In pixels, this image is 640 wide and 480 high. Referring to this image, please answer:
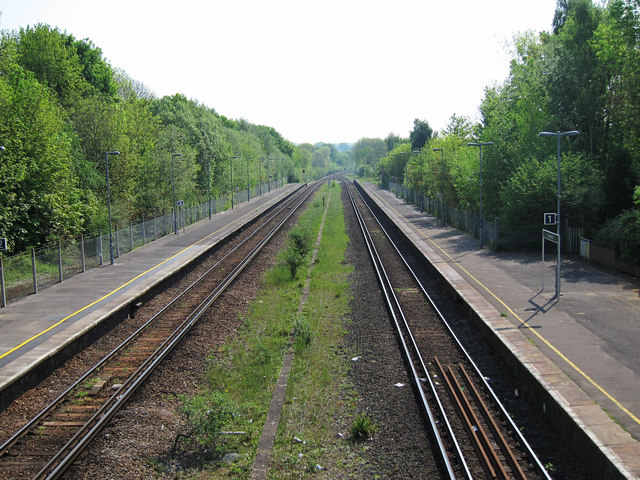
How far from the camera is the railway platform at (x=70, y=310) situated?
Result: 13562 millimetres

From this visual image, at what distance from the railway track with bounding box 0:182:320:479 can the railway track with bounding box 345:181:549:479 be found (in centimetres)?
646

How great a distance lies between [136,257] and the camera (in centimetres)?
3033

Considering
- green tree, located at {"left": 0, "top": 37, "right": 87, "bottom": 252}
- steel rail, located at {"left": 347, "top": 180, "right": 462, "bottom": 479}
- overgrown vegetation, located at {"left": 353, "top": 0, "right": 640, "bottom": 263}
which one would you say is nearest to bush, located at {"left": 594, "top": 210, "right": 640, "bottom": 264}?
overgrown vegetation, located at {"left": 353, "top": 0, "right": 640, "bottom": 263}

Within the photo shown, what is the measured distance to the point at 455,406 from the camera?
11594 millimetres

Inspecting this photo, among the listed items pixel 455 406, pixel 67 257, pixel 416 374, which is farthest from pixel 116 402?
A: pixel 67 257

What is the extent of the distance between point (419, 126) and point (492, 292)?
79832 mm

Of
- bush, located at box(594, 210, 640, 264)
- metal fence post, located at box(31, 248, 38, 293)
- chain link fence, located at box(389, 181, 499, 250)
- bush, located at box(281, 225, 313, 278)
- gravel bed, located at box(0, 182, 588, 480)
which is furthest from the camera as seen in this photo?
chain link fence, located at box(389, 181, 499, 250)

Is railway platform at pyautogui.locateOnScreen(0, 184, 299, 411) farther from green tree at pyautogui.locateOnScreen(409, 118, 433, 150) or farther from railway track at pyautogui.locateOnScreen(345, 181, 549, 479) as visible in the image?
green tree at pyautogui.locateOnScreen(409, 118, 433, 150)

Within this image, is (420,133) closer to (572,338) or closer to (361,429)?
(572,338)

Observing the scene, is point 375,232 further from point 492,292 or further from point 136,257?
point 492,292

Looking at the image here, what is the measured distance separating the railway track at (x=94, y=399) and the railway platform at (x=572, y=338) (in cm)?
897

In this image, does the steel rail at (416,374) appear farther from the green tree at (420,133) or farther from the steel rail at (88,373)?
the green tree at (420,133)

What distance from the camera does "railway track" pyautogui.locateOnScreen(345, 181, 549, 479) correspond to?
932cm

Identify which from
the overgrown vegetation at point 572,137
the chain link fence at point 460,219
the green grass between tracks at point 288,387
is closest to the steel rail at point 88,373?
the green grass between tracks at point 288,387
